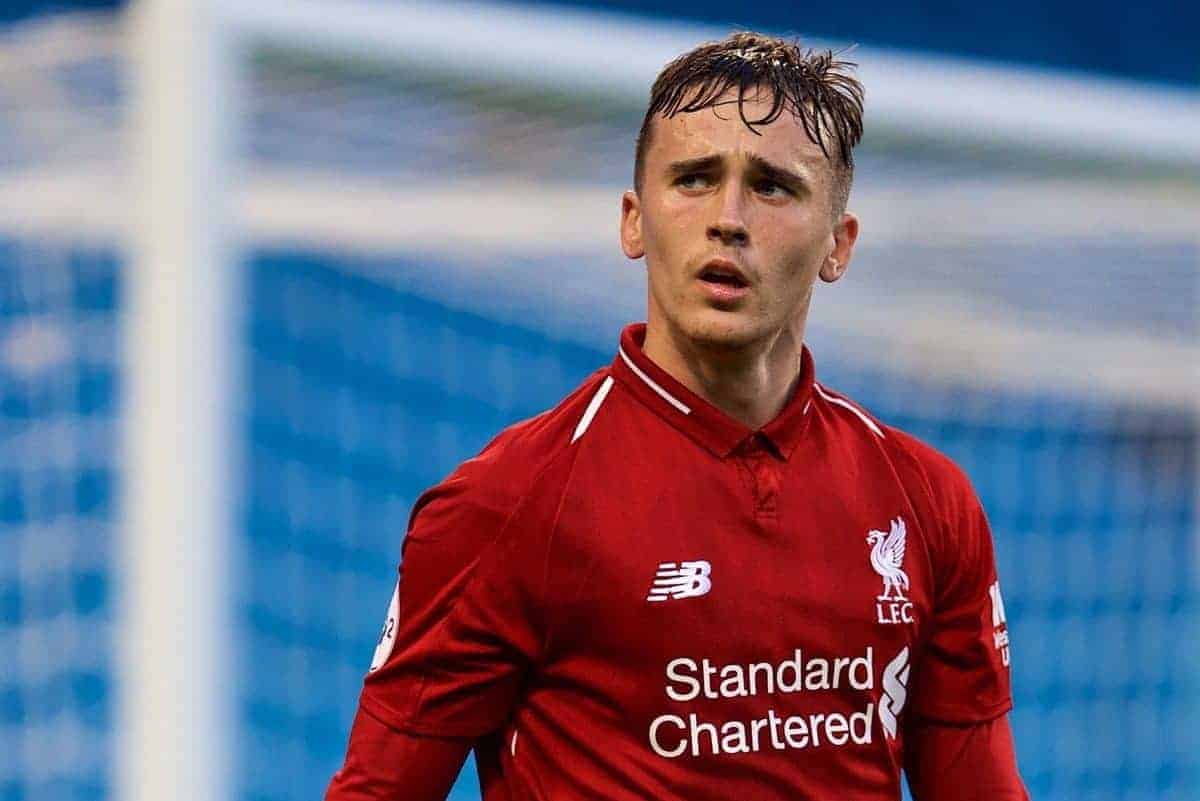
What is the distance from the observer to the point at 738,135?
1829 mm

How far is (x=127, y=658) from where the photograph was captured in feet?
9.80

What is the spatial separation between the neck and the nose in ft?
0.38

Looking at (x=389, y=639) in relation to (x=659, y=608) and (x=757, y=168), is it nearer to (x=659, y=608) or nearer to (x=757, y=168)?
(x=659, y=608)

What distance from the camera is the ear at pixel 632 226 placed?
192 centimetres

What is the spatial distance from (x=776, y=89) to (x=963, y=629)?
557 mm

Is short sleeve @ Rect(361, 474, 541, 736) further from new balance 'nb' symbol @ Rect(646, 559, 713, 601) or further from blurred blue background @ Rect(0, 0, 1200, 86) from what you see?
blurred blue background @ Rect(0, 0, 1200, 86)

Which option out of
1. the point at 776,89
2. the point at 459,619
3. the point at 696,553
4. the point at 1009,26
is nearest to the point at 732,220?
the point at 776,89

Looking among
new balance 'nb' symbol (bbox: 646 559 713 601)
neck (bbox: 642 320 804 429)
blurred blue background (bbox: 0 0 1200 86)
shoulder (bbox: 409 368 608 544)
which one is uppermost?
blurred blue background (bbox: 0 0 1200 86)

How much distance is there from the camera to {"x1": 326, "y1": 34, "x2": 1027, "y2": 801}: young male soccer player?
1795 millimetres

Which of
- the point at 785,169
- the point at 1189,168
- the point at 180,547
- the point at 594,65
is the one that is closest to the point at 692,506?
the point at 785,169

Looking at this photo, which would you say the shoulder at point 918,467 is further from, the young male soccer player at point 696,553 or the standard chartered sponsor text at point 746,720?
the standard chartered sponsor text at point 746,720

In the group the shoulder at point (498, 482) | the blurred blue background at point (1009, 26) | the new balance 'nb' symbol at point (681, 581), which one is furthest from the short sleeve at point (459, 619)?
the blurred blue background at point (1009, 26)

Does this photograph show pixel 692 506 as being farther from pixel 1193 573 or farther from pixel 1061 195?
pixel 1193 573

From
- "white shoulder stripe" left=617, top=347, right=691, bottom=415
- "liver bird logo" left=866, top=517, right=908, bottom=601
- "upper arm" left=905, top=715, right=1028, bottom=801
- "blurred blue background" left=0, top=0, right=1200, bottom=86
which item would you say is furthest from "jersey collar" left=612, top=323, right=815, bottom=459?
"blurred blue background" left=0, top=0, right=1200, bottom=86
